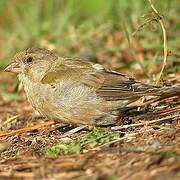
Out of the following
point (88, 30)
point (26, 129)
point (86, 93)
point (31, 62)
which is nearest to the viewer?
point (86, 93)

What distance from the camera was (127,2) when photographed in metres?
8.10

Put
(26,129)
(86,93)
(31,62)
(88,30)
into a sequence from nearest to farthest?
1. (86,93)
2. (26,129)
3. (31,62)
4. (88,30)

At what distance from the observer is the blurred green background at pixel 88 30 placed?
754 centimetres

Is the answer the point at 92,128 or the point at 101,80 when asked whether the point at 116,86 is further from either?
the point at 92,128

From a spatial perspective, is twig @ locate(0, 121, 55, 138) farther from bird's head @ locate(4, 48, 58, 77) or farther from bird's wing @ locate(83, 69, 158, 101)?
bird's wing @ locate(83, 69, 158, 101)

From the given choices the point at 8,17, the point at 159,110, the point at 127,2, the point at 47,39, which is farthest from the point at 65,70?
the point at 8,17

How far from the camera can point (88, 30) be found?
873 cm

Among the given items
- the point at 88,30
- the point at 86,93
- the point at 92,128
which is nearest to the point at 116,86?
the point at 86,93

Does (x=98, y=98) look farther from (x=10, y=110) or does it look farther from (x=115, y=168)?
(x=10, y=110)

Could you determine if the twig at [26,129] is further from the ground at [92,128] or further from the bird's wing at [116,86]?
the bird's wing at [116,86]

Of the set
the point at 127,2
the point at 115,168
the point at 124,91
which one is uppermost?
the point at 127,2

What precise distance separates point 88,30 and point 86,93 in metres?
3.75

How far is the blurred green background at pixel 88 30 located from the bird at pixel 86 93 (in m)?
1.76

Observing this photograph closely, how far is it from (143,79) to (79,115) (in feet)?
6.54
